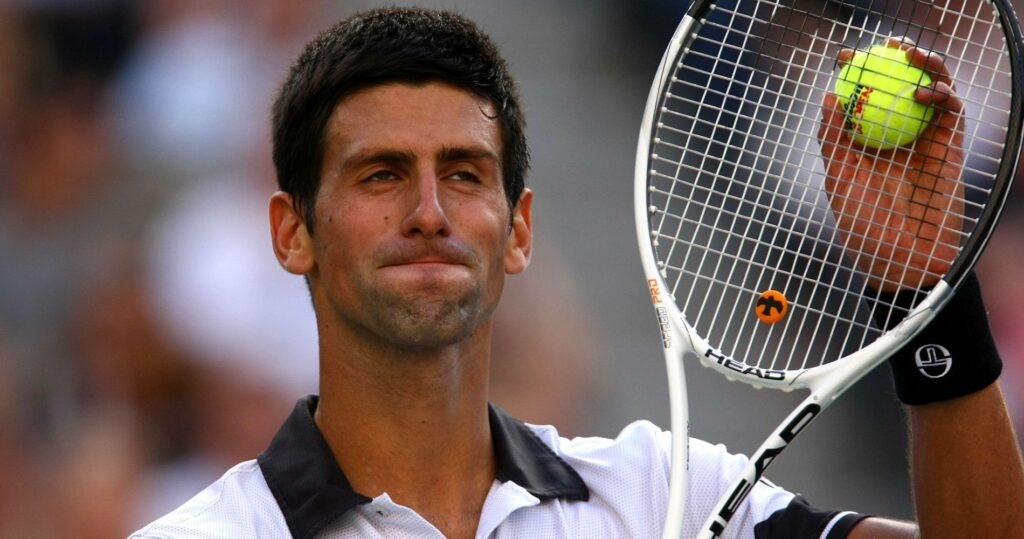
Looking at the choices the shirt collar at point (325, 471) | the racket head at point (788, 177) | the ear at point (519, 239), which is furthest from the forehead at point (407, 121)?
the shirt collar at point (325, 471)

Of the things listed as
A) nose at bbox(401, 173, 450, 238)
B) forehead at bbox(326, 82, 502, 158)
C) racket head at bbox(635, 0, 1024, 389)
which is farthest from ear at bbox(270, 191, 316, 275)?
racket head at bbox(635, 0, 1024, 389)

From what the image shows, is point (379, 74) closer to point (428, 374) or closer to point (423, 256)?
point (423, 256)

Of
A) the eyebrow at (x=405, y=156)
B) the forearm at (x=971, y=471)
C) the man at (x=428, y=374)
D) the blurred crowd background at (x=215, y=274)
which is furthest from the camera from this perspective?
the blurred crowd background at (x=215, y=274)

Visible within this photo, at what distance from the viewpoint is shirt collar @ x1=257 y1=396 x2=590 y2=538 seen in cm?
298

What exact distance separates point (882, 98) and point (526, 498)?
3.59 ft

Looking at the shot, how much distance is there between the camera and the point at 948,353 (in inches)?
114

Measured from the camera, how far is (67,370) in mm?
5656

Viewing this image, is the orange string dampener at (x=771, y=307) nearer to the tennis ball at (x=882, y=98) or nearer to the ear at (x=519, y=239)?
the tennis ball at (x=882, y=98)

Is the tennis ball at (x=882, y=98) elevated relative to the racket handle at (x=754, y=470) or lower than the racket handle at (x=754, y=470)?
elevated

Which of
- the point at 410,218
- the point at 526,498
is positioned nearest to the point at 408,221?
the point at 410,218

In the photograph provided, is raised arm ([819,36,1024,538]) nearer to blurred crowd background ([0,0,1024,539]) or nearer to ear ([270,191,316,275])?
ear ([270,191,316,275])

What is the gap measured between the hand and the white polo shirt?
0.53 meters

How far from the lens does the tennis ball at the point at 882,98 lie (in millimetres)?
3102

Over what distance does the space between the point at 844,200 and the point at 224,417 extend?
3.11 metres
